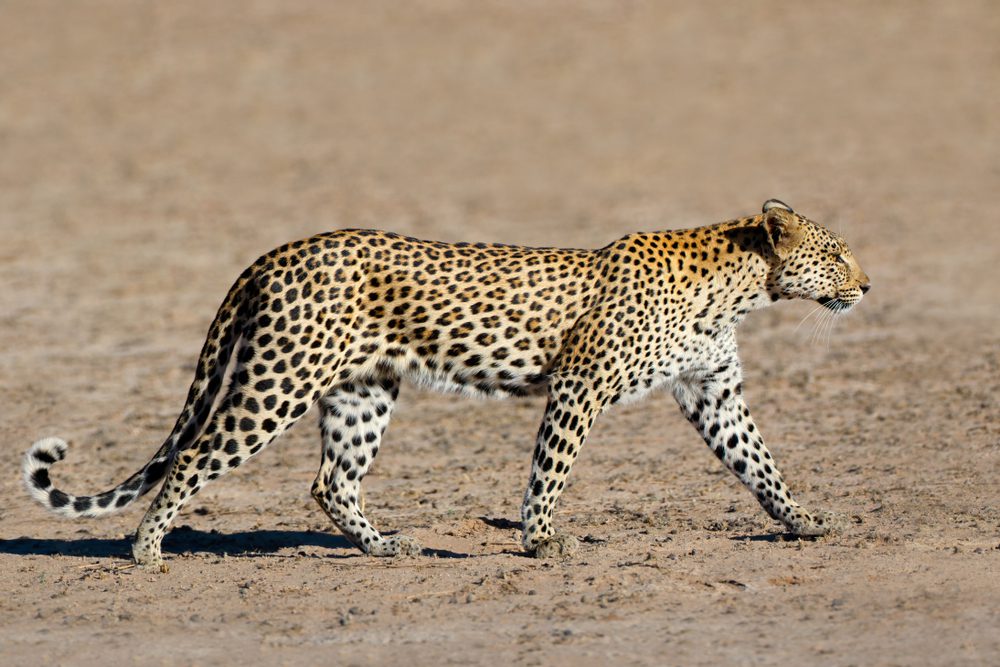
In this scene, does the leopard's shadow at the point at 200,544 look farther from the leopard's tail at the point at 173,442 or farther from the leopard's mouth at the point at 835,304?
the leopard's mouth at the point at 835,304

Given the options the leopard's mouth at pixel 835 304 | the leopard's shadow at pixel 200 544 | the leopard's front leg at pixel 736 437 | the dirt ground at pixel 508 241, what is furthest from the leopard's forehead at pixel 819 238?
the leopard's shadow at pixel 200 544

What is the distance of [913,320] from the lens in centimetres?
1636

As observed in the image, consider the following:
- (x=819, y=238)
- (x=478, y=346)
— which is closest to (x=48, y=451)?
(x=478, y=346)

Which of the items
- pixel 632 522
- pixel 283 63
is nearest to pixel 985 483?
pixel 632 522

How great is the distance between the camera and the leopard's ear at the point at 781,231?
9.26m

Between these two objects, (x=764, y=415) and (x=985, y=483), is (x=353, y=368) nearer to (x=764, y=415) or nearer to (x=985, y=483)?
(x=985, y=483)

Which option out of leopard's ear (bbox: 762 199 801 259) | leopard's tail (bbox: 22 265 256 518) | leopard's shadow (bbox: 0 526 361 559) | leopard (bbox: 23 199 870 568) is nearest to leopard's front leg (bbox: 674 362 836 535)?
A: leopard (bbox: 23 199 870 568)

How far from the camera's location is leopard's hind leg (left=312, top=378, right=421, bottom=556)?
9172 mm

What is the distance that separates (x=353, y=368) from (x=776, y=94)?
20.3 meters

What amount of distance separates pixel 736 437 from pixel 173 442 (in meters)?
3.00

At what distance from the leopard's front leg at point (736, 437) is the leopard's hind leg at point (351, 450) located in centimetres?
170

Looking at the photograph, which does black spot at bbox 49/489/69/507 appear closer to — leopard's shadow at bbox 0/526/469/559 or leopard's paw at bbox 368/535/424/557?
leopard's shadow at bbox 0/526/469/559

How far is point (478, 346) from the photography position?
29.2 ft

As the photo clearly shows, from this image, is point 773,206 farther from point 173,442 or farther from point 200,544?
point 200,544
